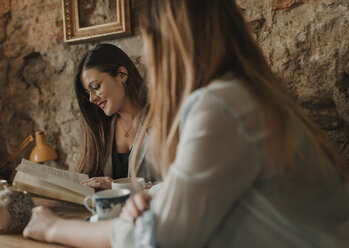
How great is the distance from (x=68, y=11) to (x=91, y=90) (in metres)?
0.76

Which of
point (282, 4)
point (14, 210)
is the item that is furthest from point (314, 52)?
point (14, 210)

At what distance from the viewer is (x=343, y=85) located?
55.0 inches

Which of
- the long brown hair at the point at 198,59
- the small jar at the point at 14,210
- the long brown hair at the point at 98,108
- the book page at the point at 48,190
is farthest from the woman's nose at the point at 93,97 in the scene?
the long brown hair at the point at 198,59

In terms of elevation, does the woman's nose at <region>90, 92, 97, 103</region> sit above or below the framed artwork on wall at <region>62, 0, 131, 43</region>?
below

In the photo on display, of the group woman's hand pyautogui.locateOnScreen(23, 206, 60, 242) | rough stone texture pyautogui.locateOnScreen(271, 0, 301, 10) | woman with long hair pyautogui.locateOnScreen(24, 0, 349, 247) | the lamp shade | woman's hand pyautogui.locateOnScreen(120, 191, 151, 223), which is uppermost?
rough stone texture pyautogui.locateOnScreen(271, 0, 301, 10)

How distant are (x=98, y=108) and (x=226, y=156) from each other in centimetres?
140

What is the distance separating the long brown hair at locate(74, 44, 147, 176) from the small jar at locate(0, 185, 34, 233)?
0.70m

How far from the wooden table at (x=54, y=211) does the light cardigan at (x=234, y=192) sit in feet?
1.22

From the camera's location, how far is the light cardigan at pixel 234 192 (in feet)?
1.89

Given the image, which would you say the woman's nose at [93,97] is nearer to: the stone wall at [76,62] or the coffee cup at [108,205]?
the stone wall at [76,62]

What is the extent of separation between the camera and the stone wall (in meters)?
1.42

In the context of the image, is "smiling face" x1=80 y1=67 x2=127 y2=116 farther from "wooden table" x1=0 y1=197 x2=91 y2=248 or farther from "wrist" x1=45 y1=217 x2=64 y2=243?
"wrist" x1=45 y1=217 x2=64 y2=243

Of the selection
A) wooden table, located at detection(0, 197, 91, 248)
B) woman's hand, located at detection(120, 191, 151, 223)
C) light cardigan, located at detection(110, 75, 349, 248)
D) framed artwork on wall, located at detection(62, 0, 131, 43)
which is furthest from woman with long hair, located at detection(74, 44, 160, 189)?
light cardigan, located at detection(110, 75, 349, 248)

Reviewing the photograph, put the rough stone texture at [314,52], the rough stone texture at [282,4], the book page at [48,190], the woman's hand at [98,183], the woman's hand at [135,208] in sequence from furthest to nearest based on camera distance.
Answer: the rough stone texture at [282,4] → the rough stone texture at [314,52] → the woman's hand at [98,183] → the book page at [48,190] → the woman's hand at [135,208]
